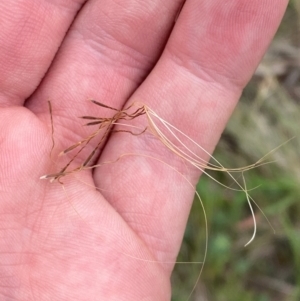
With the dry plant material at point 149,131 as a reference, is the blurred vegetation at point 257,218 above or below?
below

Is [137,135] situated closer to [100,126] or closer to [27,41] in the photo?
[100,126]

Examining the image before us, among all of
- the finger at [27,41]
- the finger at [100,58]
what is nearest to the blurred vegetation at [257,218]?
the finger at [100,58]

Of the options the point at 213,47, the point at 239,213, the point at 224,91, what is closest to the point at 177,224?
the point at 224,91

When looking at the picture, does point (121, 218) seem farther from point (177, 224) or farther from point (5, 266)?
point (5, 266)

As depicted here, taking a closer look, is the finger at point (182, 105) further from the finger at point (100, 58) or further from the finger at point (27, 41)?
the finger at point (27, 41)

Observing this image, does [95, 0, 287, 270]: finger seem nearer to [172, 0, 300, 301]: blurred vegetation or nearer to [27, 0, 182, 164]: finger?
[27, 0, 182, 164]: finger

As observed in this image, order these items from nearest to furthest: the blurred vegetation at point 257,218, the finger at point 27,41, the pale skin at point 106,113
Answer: the pale skin at point 106,113, the finger at point 27,41, the blurred vegetation at point 257,218

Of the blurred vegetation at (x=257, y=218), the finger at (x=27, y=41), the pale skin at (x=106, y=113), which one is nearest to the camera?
the pale skin at (x=106, y=113)

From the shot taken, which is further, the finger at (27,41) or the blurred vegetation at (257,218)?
the blurred vegetation at (257,218)
